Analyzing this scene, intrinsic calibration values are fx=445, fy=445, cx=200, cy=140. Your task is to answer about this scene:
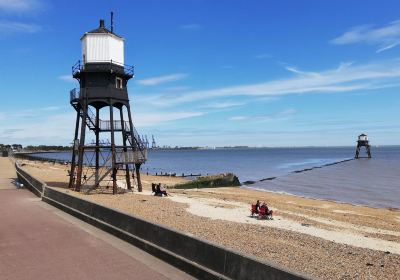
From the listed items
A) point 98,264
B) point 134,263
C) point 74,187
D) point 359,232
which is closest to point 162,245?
point 134,263

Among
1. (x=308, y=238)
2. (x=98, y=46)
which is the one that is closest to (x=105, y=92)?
(x=98, y=46)

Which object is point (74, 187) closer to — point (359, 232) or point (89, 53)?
point (89, 53)

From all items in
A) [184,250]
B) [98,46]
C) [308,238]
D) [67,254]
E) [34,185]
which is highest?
[98,46]

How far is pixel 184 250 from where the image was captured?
31.2 ft

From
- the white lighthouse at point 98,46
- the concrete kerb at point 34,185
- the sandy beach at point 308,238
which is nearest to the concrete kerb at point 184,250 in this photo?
the sandy beach at point 308,238

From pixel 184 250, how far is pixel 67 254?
3110mm

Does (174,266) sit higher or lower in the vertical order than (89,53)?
lower

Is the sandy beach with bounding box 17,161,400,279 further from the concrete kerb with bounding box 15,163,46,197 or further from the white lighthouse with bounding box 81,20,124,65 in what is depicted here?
the white lighthouse with bounding box 81,20,124,65

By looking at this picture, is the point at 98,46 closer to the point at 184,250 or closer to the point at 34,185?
the point at 34,185

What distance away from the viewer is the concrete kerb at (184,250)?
7.44m

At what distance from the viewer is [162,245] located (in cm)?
1036

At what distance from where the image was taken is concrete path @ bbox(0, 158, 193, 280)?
9125 mm

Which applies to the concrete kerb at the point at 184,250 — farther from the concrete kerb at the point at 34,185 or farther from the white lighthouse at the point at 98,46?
the white lighthouse at the point at 98,46

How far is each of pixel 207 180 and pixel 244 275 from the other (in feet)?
130
